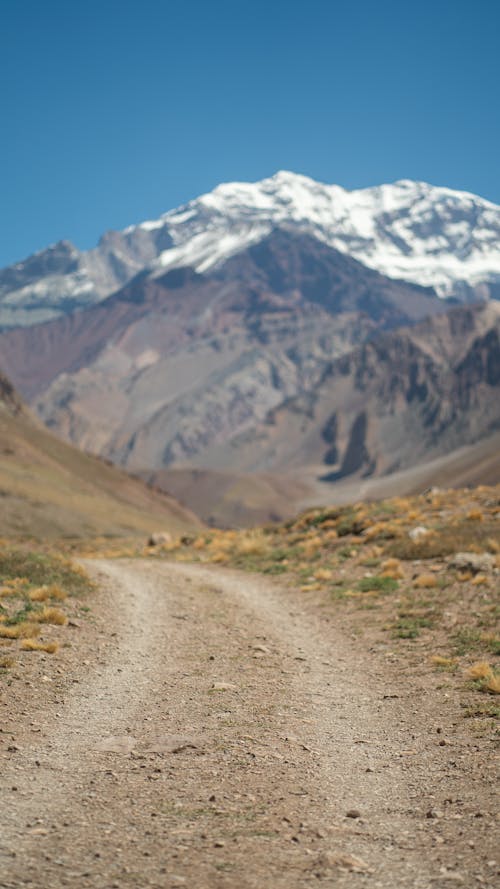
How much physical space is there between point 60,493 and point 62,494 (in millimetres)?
341

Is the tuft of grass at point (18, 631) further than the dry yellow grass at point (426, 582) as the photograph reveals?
No

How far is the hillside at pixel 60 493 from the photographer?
7331 cm

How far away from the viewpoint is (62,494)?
86.6 m

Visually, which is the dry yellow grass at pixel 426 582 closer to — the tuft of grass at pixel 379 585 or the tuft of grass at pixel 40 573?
the tuft of grass at pixel 379 585

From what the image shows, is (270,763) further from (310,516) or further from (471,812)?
(310,516)

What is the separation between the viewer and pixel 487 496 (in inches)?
1270

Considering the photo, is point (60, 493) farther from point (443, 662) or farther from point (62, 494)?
point (443, 662)

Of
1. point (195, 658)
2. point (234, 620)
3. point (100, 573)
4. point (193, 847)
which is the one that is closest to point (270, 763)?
point (193, 847)

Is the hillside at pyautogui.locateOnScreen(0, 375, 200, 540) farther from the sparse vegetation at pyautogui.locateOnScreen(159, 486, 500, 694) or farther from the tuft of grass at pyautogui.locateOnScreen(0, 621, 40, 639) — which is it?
the tuft of grass at pyautogui.locateOnScreen(0, 621, 40, 639)

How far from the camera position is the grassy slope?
73.2 meters

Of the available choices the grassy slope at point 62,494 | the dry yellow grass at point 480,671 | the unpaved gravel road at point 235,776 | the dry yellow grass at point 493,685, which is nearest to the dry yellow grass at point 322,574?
the unpaved gravel road at point 235,776

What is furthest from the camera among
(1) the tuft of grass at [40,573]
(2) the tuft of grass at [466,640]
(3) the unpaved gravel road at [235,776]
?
(1) the tuft of grass at [40,573]

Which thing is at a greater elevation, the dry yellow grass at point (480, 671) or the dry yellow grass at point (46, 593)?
the dry yellow grass at point (46, 593)

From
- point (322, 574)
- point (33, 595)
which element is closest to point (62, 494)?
point (322, 574)
